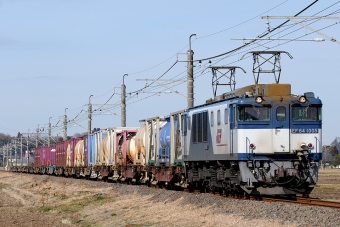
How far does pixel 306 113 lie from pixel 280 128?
114 cm

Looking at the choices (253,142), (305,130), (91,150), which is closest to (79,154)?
(91,150)

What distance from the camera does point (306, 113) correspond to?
24.7m

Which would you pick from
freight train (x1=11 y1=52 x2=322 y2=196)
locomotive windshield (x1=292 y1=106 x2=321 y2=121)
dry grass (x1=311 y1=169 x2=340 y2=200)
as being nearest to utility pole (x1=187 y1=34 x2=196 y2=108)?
freight train (x1=11 y1=52 x2=322 y2=196)

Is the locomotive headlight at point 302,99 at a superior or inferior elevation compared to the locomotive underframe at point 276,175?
superior

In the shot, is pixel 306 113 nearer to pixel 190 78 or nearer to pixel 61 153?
pixel 190 78

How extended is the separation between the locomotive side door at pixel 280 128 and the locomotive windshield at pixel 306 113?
348mm

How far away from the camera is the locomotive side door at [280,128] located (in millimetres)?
24141

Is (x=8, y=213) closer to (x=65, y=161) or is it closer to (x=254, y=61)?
(x=254, y=61)

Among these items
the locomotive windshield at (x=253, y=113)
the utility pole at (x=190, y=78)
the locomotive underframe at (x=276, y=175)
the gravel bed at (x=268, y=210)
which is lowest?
the gravel bed at (x=268, y=210)

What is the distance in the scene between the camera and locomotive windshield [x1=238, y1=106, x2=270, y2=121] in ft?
80.2

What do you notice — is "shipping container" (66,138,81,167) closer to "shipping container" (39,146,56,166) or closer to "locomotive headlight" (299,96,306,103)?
"shipping container" (39,146,56,166)

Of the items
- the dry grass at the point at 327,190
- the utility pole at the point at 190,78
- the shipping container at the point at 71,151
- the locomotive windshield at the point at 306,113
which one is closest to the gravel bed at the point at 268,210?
the dry grass at the point at 327,190

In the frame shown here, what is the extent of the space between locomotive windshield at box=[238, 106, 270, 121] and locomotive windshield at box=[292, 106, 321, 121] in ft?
3.27

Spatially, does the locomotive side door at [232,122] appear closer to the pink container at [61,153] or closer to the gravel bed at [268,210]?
the gravel bed at [268,210]
